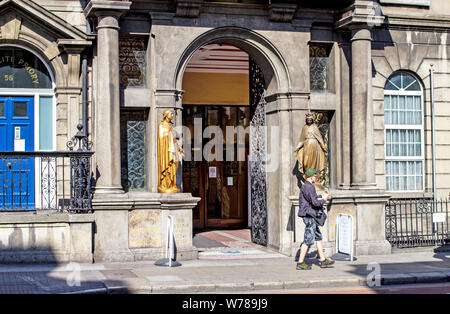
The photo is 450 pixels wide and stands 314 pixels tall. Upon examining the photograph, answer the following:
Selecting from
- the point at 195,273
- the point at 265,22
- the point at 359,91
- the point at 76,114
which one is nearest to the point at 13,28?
the point at 76,114

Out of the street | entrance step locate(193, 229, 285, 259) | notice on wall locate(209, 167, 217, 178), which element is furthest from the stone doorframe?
notice on wall locate(209, 167, 217, 178)

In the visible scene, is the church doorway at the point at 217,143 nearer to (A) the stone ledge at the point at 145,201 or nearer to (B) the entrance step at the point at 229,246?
(B) the entrance step at the point at 229,246

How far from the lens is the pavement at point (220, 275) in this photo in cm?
1166

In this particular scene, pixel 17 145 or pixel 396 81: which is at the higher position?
pixel 396 81

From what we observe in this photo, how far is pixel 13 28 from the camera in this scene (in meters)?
15.1

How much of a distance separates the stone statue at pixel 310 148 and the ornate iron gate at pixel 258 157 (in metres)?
1.28

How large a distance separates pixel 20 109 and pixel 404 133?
9.21 m

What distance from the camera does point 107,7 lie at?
14.6 metres

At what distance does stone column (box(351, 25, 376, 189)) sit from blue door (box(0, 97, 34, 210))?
7.24 metres

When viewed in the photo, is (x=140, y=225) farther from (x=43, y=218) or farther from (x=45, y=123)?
(x=45, y=123)

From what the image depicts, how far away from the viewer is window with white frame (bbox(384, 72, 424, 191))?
17578mm

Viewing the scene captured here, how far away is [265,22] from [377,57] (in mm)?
3092

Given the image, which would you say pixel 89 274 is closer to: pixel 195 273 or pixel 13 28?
pixel 195 273

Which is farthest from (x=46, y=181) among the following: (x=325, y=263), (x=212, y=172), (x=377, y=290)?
(x=377, y=290)
